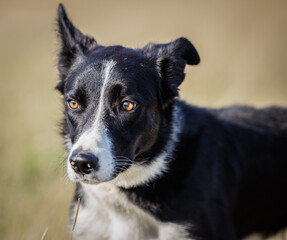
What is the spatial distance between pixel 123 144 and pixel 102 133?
10.9 inches

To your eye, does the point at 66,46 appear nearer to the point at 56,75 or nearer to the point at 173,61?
the point at 173,61

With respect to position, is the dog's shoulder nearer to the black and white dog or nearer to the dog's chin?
the black and white dog

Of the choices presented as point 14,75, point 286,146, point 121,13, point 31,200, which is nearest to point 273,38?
point 121,13

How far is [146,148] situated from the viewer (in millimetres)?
4109

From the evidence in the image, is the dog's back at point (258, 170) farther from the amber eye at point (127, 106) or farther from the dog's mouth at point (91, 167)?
the dog's mouth at point (91, 167)

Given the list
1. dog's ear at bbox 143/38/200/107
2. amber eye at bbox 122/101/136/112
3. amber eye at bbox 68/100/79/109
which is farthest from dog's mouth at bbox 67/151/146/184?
dog's ear at bbox 143/38/200/107

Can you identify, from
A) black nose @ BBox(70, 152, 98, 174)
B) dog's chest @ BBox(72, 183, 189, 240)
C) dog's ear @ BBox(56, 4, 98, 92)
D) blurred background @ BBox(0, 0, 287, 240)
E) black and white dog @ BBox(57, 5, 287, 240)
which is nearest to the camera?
black nose @ BBox(70, 152, 98, 174)

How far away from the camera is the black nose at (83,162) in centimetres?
326

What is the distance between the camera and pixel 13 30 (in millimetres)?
14562

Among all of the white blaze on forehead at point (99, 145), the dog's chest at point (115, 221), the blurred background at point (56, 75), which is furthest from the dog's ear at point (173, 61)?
the blurred background at point (56, 75)

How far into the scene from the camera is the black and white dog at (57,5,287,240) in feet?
12.3

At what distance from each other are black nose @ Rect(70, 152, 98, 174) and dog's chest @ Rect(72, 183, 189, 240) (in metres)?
0.84

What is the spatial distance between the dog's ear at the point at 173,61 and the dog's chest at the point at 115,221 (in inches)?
41.9

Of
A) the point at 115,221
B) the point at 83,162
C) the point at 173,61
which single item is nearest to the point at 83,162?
the point at 83,162
